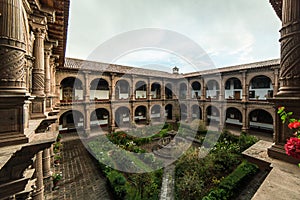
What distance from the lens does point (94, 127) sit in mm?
19672

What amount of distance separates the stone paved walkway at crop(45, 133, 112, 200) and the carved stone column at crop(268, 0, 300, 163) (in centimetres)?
746

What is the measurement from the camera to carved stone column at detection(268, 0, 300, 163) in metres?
2.34

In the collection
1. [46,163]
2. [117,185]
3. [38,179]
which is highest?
[38,179]

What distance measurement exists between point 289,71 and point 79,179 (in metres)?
10.3

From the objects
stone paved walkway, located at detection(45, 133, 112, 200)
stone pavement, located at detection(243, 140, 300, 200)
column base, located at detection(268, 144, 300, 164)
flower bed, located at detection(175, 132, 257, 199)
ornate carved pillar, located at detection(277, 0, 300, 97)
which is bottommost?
stone paved walkway, located at detection(45, 133, 112, 200)

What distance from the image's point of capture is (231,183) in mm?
6938

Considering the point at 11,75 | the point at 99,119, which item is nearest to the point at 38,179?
the point at 11,75

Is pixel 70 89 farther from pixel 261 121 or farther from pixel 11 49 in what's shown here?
pixel 261 121

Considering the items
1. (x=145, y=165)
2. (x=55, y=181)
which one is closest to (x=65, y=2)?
(x=55, y=181)

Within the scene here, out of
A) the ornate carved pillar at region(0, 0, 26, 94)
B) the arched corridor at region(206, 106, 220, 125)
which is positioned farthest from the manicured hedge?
the arched corridor at region(206, 106, 220, 125)

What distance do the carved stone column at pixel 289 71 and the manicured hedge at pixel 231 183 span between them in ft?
15.9

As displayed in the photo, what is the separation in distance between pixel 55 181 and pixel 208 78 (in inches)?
824

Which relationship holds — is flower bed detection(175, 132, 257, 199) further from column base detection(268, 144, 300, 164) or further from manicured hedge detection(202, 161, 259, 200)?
column base detection(268, 144, 300, 164)

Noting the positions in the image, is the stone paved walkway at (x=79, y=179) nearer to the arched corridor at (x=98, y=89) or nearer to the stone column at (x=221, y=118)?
the arched corridor at (x=98, y=89)
